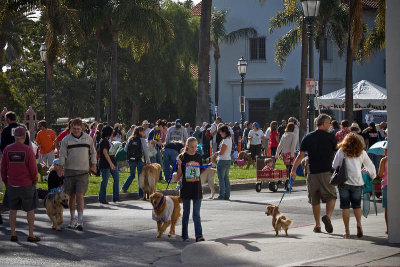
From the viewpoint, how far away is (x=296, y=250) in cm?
1019

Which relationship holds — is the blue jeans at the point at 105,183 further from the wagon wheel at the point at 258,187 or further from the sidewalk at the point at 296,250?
the sidewalk at the point at 296,250

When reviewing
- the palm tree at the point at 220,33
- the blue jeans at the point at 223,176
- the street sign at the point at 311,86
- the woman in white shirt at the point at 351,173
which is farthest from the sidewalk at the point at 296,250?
the palm tree at the point at 220,33

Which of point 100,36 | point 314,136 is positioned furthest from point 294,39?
point 314,136

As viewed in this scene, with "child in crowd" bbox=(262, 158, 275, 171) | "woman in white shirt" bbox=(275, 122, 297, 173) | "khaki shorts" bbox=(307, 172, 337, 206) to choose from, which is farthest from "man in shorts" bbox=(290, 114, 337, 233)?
"woman in white shirt" bbox=(275, 122, 297, 173)

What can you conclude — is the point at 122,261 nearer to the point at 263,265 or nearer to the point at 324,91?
the point at 263,265

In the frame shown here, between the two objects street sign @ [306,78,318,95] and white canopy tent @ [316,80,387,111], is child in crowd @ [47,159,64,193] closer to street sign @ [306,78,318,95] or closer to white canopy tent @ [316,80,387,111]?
street sign @ [306,78,318,95]

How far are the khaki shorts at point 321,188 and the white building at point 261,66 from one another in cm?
3693

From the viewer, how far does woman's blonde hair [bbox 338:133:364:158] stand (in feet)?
37.4

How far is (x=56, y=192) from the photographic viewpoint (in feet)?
41.5

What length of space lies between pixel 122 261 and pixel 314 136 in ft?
12.4

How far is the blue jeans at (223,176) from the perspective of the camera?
17781 millimetres

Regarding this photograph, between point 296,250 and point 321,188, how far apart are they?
1985 millimetres

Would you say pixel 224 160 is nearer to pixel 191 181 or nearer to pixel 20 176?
pixel 191 181

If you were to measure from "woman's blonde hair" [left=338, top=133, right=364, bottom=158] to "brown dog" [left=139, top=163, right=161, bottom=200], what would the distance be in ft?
22.5
